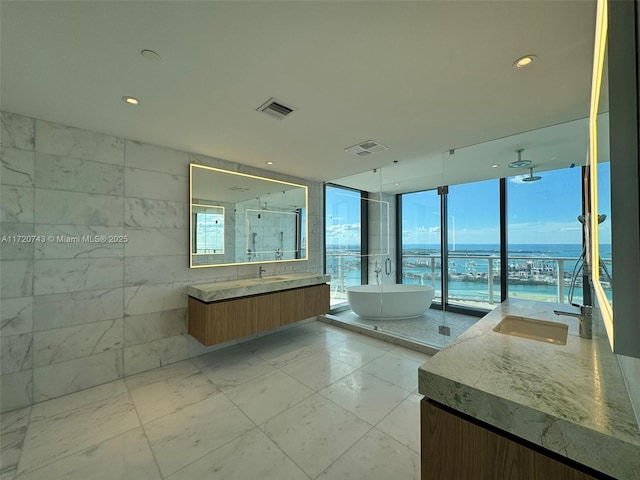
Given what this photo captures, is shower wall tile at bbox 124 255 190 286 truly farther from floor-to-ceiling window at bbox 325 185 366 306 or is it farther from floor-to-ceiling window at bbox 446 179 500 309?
floor-to-ceiling window at bbox 446 179 500 309

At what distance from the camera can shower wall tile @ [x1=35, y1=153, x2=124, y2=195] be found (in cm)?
234

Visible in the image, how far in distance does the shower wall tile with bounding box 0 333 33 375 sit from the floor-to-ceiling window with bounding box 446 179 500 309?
544 cm

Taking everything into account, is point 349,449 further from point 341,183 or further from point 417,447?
point 341,183

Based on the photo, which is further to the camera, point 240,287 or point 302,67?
point 240,287

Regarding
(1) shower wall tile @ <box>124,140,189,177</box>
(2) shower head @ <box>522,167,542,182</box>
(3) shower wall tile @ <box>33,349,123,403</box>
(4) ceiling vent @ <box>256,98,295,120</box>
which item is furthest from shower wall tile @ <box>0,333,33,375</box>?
(2) shower head @ <box>522,167,542,182</box>

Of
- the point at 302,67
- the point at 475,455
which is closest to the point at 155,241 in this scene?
the point at 302,67

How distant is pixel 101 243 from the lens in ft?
8.54

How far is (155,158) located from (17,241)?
1393 mm

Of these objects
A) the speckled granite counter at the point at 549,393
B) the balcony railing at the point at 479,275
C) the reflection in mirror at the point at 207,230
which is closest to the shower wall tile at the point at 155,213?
the reflection in mirror at the point at 207,230

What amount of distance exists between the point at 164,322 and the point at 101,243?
1.08 metres

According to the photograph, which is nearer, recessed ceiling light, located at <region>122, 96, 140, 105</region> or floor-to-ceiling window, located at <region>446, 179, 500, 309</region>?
recessed ceiling light, located at <region>122, 96, 140, 105</region>

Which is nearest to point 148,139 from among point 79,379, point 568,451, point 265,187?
point 265,187

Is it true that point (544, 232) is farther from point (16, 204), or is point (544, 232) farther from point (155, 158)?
point (16, 204)

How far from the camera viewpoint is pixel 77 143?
249 cm
